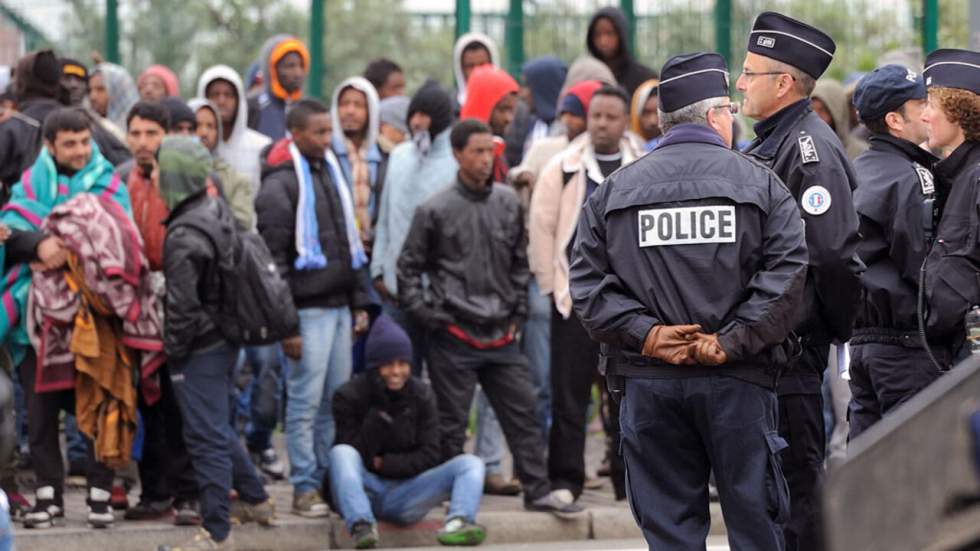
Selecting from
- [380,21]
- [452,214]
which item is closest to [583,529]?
[452,214]

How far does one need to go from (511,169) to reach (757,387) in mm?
5520

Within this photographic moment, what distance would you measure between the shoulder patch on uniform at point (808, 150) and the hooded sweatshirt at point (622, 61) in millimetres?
5861

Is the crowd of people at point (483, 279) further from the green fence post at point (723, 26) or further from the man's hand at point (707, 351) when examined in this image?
the green fence post at point (723, 26)

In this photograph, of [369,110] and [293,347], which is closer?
[293,347]

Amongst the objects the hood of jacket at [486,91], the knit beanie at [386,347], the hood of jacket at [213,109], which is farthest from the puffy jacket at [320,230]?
the hood of jacket at [486,91]

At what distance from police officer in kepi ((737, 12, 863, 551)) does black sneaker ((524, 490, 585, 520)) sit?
3050 millimetres

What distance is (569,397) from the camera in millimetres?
9977

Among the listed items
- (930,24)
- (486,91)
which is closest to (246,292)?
(486,91)

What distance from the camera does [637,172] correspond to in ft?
20.4

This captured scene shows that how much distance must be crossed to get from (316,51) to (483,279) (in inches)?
189

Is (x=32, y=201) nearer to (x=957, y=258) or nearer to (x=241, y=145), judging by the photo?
(x=241, y=145)

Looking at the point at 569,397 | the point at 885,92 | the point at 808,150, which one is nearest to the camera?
the point at 808,150

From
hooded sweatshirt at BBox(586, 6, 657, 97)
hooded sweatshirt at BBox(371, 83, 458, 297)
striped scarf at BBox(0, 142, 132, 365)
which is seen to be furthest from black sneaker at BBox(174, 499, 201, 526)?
hooded sweatshirt at BBox(586, 6, 657, 97)

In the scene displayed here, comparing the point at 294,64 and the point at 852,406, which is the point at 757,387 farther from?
the point at 294,64
